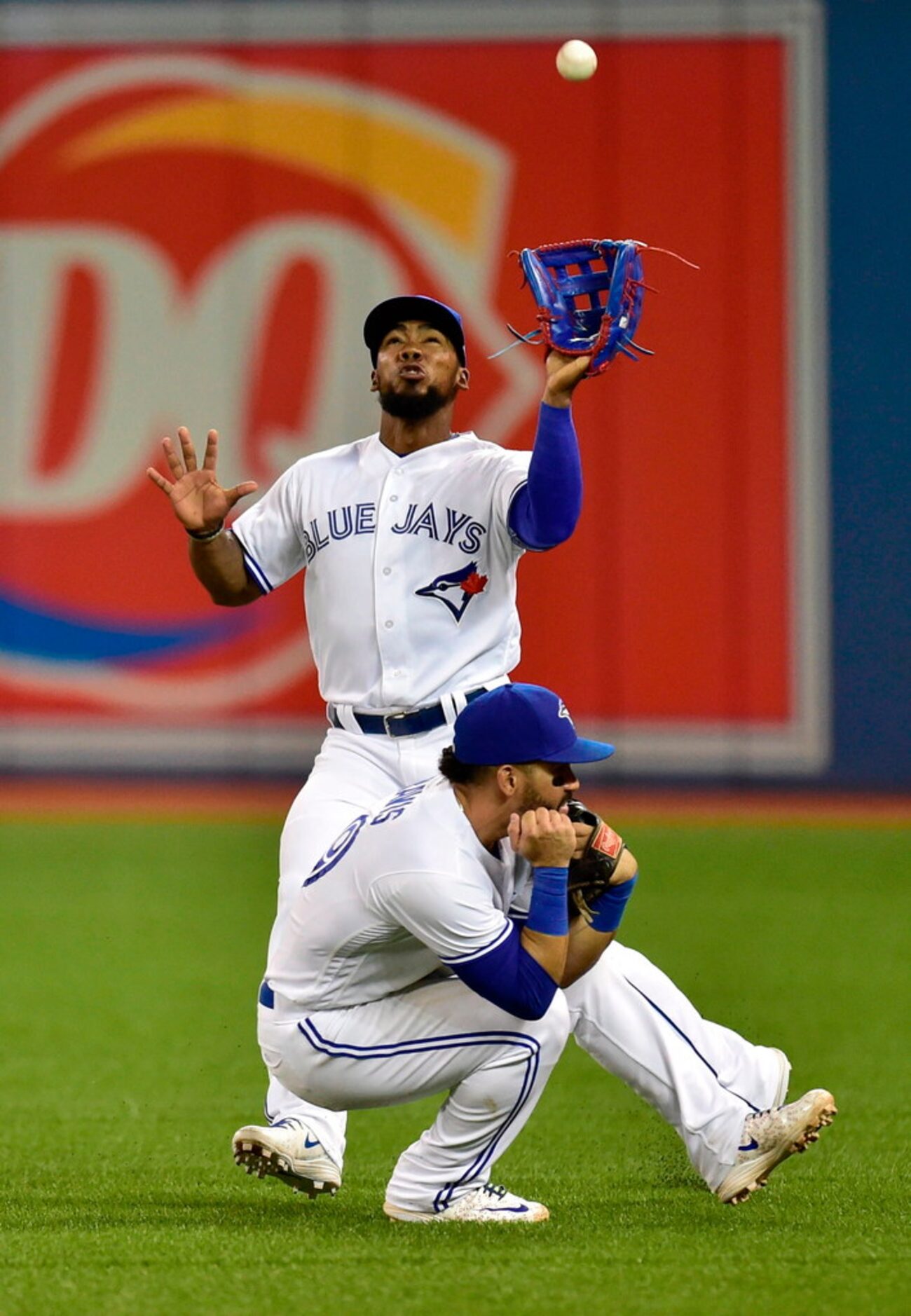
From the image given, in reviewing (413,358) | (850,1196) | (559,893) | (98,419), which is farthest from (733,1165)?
(98,419)

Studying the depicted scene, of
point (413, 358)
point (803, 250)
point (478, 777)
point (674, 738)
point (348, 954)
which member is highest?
point (803, 250)

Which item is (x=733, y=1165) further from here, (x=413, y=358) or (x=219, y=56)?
(x=219, y=56)

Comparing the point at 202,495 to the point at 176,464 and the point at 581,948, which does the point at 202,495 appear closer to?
the point at 176,464

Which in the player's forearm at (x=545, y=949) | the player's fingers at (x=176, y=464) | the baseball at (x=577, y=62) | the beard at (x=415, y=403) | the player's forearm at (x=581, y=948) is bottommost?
the player's forearm at (x=581, y=948)

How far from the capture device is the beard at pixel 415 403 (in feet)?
16.2

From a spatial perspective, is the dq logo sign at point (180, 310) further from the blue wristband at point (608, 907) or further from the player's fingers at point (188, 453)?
the blue wristband at point (608, 907)

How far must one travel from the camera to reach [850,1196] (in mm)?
4539

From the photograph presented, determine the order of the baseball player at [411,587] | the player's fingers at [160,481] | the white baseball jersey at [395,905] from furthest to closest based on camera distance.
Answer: the player's fingers at [160,481]
the baseball player at [411,587]
the white baseball jersey at [395,905]

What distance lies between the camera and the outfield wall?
42.5 ft

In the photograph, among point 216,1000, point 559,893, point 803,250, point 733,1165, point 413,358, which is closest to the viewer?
point 559,893

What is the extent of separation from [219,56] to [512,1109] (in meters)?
10.4

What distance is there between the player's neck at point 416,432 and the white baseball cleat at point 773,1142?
1.79 meters

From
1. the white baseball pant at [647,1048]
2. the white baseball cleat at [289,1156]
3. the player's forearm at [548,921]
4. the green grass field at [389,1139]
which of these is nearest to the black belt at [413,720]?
the white baseball pant at [647,1048]

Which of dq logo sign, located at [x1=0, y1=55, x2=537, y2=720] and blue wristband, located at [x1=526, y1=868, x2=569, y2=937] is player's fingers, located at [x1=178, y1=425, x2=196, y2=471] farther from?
dq logo sign, located at [x1=0, y1=55, x2=537, y2=720]
